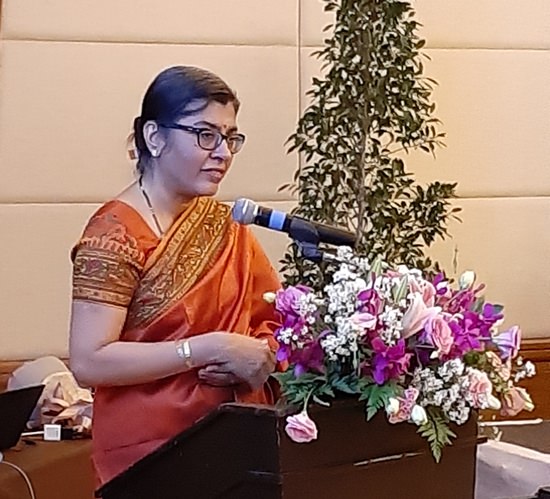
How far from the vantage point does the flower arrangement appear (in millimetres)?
Answer: 1293

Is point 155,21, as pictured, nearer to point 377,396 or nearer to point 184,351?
point 184,351

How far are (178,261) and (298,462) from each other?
0.55 m

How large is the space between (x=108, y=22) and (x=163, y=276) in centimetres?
180

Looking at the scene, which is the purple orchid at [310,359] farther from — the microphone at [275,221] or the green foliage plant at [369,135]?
the green foliage plant at [369,135]

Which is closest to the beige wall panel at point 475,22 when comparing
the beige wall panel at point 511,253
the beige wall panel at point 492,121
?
the beige wall panel at point 492,121

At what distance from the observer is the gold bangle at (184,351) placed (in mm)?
1622

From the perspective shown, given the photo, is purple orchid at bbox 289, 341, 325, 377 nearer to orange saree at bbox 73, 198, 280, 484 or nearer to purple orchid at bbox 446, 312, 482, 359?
purple orchid at bbox 446, 312, 482, 359

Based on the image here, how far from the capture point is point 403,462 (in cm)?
133

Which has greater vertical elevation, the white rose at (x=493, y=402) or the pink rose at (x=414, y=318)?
the pink rose at (x=414, y=318)

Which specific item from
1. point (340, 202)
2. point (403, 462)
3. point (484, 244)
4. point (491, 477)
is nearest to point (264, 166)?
point (340, 202)

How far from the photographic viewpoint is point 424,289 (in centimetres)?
137

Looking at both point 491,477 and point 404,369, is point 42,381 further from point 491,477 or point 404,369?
point 404,369

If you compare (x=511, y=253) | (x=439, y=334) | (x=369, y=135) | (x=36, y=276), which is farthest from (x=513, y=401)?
(x=511, y=253)

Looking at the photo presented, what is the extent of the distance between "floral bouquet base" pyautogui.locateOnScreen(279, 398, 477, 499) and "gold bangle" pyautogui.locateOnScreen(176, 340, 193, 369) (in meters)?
0.38
